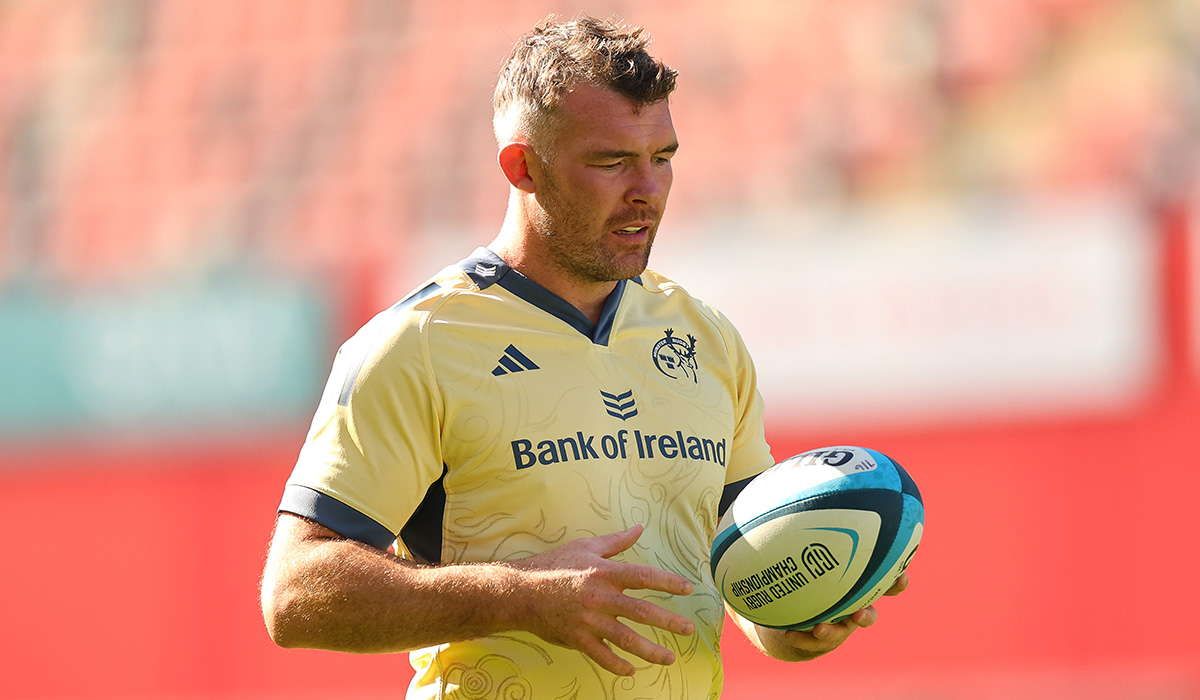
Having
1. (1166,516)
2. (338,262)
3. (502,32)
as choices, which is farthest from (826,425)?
(502,32)

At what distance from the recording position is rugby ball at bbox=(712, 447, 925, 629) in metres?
2.74

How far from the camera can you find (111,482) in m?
8.64

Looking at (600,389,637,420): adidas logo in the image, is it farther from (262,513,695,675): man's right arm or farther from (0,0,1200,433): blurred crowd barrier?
(0,0,1200,433): blurred crowd barrier

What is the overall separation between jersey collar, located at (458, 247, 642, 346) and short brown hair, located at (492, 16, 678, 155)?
0.83ft

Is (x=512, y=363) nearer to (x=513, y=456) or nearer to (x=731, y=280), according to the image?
(x=513, y=456)

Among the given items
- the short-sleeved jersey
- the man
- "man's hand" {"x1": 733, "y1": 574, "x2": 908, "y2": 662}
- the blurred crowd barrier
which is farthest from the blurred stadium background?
the short-sleeved jersey

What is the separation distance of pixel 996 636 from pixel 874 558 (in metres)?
4.81

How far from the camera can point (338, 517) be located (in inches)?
97.4

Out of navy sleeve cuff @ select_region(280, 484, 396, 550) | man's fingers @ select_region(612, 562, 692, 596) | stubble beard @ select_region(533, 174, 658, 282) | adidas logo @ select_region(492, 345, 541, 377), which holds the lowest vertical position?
man's fingers @ select_region(612, 562, 692, 596)

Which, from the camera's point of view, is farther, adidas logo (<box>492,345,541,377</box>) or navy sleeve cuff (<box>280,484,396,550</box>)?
adidas logo (<box>492,345,541,377</box>)

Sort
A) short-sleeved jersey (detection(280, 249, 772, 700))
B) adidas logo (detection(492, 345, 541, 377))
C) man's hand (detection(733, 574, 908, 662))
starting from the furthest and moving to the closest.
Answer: man's hand (detection(733, 574, 908, 662)) → adidas logo (detection(492, 345, 541, 377)) → short-sleeved jersey (detection(280, 249, 772, 700))

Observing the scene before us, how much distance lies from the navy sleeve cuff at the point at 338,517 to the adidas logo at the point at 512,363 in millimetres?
369

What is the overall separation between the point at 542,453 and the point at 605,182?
0.53m

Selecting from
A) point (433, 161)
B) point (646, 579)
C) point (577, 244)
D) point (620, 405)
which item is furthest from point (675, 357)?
point (433, 161)
